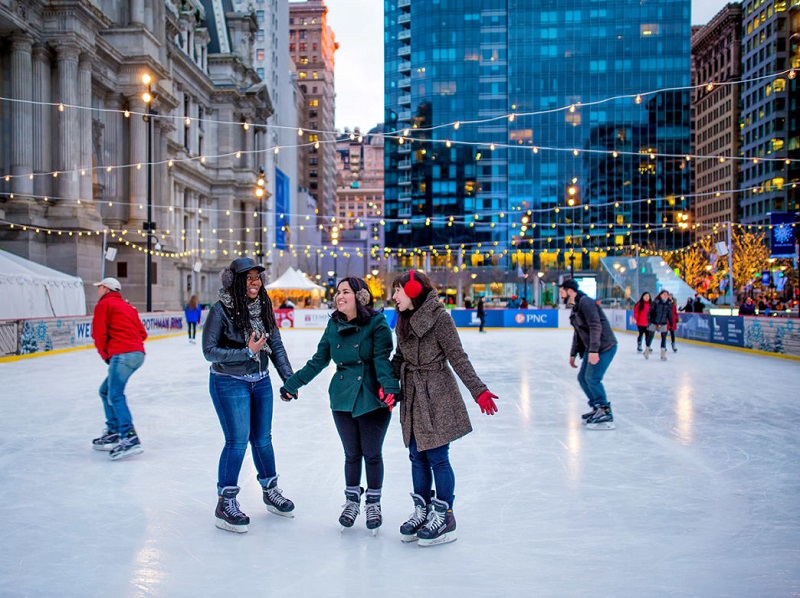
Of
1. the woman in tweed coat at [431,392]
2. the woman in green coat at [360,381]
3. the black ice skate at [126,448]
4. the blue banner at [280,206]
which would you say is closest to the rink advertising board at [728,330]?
the black ice skate at [126,448]

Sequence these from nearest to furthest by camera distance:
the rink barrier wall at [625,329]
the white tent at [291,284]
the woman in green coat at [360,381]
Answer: the woman in green coat at [360,381] < the rink barrier wall at [625,329] < the white tent at [291,284]

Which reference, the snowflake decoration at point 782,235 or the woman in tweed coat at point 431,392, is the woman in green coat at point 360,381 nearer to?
the woman in tweed coat at point 431,392

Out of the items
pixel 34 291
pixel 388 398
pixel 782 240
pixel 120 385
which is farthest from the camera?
pixel 782 240

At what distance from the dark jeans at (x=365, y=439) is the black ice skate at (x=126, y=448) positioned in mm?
3200

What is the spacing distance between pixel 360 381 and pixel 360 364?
4.3 inches

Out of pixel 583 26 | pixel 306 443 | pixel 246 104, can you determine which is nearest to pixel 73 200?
pixel 306 443

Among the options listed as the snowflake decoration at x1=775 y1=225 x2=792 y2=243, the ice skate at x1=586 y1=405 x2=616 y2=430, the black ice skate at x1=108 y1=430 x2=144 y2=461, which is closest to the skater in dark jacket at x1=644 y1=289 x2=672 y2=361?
the ice skate at x1=586 y1=405 x2=616 y2=430

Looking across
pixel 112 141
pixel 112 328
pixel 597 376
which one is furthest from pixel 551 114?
pixel 112 328

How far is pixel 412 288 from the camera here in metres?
4.05

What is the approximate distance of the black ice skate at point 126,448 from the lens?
6.52m

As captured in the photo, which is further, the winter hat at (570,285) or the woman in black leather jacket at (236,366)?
the winter hat at (570,285)

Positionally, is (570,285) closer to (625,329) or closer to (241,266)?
(241,266)

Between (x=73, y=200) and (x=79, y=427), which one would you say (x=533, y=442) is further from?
(x=73, y=200)

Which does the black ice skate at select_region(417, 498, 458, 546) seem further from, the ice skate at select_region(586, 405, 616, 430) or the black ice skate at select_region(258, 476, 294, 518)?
the ice skate at select_region(586, 405, 616, 430)
